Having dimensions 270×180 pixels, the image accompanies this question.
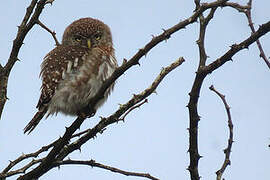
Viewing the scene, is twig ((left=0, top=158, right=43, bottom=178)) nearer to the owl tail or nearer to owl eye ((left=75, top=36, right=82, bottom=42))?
the owl tail

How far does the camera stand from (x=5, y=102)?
3.28 metres

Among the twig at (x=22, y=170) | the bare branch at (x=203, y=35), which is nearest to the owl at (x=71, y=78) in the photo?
the twig at (x=22, y=170)

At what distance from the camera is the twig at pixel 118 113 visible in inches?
115

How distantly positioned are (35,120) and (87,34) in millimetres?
1539

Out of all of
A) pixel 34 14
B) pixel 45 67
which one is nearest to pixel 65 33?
pixel 45 67

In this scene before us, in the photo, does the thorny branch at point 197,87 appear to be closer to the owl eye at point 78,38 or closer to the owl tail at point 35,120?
the owl tail at point 35,120

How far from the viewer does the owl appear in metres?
4.74

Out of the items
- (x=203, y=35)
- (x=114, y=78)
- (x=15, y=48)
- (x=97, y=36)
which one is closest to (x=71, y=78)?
(x=97, y=36)

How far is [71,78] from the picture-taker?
4.82m

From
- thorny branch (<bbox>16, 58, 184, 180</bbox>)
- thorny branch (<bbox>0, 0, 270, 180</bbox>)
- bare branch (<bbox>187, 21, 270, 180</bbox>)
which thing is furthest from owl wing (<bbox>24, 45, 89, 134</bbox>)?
bare branch (<bbox>187, 21, 270, 180</bbox>)

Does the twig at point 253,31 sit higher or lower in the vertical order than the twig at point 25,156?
higher

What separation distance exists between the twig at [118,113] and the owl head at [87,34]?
87.8 inches

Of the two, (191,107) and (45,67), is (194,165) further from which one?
(45,67)

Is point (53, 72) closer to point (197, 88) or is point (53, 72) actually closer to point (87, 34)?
point (87, 34)
